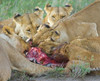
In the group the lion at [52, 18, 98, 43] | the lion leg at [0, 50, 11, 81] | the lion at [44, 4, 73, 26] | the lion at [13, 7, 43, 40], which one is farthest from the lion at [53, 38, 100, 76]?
the lion at [44, 4, 73, 26]

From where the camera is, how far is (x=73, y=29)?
4465 mm

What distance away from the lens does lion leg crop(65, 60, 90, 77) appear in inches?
123

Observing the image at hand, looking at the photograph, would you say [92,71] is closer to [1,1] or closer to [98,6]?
[98,6]

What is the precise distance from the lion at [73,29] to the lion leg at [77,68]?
107cm

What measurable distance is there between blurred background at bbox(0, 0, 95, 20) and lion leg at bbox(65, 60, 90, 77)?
13.7 ft

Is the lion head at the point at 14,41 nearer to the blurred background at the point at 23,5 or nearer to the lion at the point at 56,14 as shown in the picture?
the lion at the point at 56,14

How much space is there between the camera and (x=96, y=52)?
3.44 meters

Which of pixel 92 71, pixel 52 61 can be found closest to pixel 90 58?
pixel 92 71

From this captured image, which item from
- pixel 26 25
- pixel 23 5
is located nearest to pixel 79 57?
pixel 26 25

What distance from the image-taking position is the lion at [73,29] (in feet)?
14.3

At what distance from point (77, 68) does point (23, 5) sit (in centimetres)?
518

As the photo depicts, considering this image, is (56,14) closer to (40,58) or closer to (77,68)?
(40,58)

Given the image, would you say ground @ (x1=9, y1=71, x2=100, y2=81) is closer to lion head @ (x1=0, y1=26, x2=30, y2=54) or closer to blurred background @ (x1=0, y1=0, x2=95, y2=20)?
lion head @ (x1=0, y1=26, x2=30, y2=54)

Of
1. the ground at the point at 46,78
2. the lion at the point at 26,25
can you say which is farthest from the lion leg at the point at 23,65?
the lion at the point at 26,25
